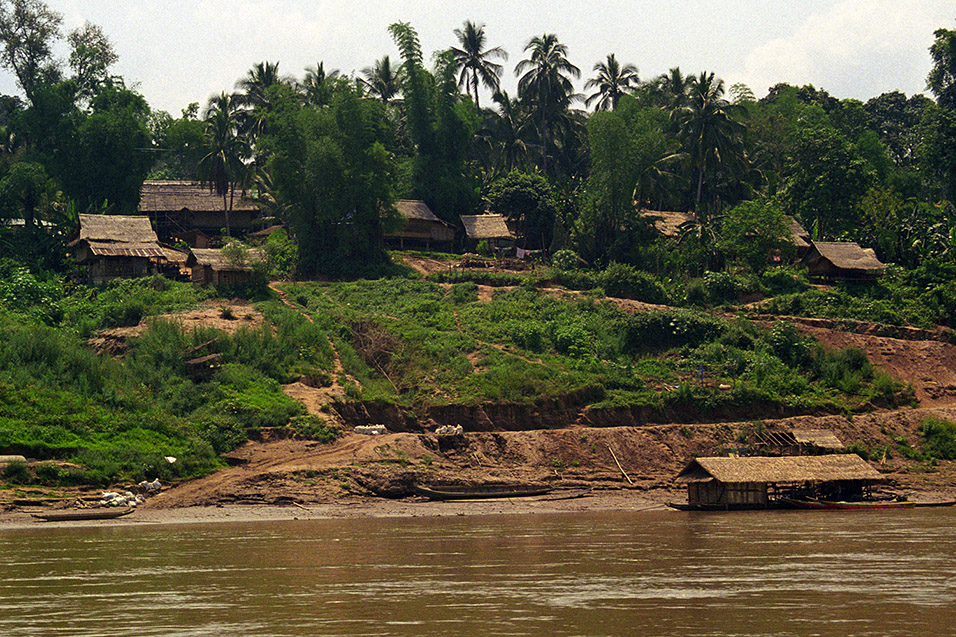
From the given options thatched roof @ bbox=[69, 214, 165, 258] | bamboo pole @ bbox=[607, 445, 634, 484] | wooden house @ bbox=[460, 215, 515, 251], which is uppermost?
wooden house @ bbox=[460, 215, 515, 251]

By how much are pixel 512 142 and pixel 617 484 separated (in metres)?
42.0

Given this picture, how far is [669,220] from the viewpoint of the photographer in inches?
2623

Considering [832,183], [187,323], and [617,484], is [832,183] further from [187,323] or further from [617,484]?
[187,323]

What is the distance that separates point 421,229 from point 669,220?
15626mm

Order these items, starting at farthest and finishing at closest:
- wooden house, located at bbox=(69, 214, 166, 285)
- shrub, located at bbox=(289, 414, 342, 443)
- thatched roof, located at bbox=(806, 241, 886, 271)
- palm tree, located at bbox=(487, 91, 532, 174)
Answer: palm tree, located at bbox=(487, 91, 532, 174), thatched roof, located at bbox=(806, 241, 886, 271), wooden house, located at bbox=(69, 214, 166, 285), shrub, located at bbox=(289, 414, 342, 443)

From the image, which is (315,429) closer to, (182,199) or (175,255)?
(175,255)

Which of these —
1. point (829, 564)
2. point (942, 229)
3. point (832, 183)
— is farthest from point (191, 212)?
point (829, 564)

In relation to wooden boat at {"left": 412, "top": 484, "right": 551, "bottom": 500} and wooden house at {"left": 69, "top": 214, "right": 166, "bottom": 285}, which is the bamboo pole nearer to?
wooden boat at {"left": 412, "top": 484, "right": 551, "bottom": 500}

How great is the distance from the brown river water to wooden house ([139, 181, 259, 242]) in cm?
4044

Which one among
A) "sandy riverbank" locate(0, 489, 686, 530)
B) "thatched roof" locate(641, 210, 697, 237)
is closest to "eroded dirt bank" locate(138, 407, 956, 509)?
"sandy riverbank" locate(0, 489, 686, 530)

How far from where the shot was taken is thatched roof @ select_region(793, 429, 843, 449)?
3906cm

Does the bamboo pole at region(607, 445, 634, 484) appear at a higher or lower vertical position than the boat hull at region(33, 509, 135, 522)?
higher

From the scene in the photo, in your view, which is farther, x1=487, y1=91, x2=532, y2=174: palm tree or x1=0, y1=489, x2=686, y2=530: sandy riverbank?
x1=487, y1=91, x2=532, y2=174: palm tree

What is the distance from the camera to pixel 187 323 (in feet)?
154
